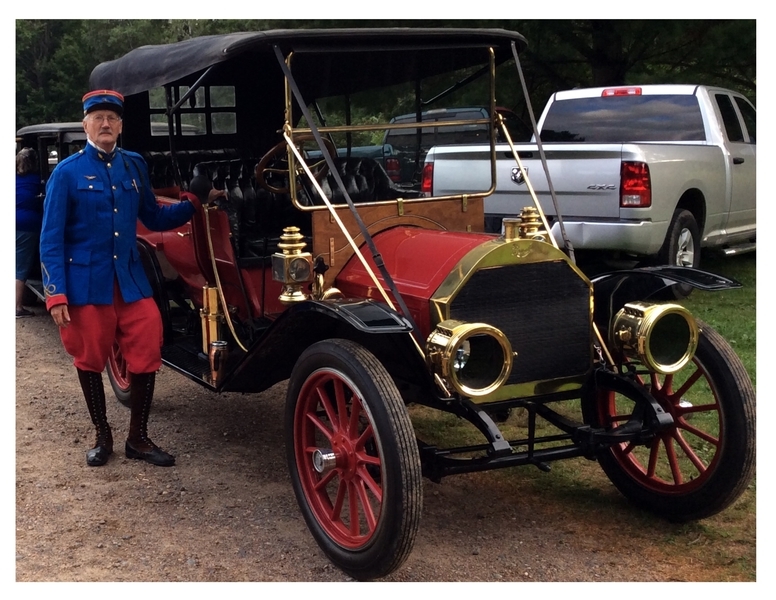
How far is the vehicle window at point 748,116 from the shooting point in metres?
9.20

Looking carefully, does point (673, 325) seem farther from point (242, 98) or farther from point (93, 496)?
point (242, 98)

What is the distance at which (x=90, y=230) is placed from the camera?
4250mm

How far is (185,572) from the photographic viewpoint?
11.2 feet

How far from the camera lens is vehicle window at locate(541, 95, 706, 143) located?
8.30 metres

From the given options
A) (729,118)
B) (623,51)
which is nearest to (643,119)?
(729,118)

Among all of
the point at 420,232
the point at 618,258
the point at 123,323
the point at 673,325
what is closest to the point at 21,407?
the point at 123,323

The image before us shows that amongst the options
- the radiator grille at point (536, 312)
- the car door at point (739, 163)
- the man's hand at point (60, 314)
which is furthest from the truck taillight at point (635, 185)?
the man's hand at point (60, 314)

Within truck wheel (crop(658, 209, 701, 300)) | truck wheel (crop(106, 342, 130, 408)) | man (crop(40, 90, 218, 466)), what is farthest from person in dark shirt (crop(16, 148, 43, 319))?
truck wheel (crop(658, 209, 701, 300))

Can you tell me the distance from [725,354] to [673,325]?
23cm

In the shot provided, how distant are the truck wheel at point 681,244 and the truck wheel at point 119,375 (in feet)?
14.8

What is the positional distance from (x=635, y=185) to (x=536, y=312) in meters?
3.86

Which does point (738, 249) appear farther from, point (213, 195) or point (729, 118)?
point (213, 195)

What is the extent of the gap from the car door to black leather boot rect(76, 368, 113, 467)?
6469mm

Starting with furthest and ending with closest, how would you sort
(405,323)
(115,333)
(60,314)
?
(115,333)
(60,314)
(405,323)
